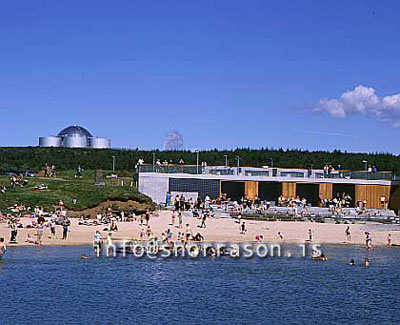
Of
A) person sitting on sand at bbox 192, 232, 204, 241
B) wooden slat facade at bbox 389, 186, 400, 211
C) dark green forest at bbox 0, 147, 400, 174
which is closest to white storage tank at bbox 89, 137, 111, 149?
dark green forest at bbox 0, 147, 400, 174

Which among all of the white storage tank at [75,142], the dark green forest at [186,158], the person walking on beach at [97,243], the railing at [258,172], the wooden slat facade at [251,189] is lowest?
the person walking on beach at [97,243]

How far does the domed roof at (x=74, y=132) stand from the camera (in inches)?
4510

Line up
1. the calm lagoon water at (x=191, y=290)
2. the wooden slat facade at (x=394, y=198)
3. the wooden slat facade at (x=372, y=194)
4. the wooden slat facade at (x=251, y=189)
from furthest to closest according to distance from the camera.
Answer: the wooden slat facade at (x=251, y=189) → the wooden slat facade at (x=372, y=194) → the wooden slat facade at (x=394, y=198) → the calm lagoon water at (x=191, y=290)

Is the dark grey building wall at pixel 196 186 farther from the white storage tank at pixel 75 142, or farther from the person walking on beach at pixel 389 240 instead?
the white storage tank at pixel 75 142

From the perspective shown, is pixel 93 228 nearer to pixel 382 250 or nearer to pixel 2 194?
pixel 2 194

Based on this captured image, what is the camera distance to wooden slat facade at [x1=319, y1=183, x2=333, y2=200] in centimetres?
6400

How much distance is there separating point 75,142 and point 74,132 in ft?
8.36

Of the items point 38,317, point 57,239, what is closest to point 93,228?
point 57,239

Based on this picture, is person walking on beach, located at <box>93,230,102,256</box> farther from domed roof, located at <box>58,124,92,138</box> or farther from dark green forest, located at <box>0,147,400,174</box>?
domed roof, located at <box>58,124,92,138</box>

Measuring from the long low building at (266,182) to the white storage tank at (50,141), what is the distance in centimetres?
5266

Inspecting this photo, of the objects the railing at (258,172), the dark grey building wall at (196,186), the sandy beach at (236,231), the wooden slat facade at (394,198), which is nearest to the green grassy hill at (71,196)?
the sandy beach at (236,231)

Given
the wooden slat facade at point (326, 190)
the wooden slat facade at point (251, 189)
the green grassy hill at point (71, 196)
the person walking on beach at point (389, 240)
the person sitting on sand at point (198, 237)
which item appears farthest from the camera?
the wooden slat facade at point (251, 189)

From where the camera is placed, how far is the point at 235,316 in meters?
25.6

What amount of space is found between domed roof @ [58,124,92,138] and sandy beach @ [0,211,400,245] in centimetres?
6427
